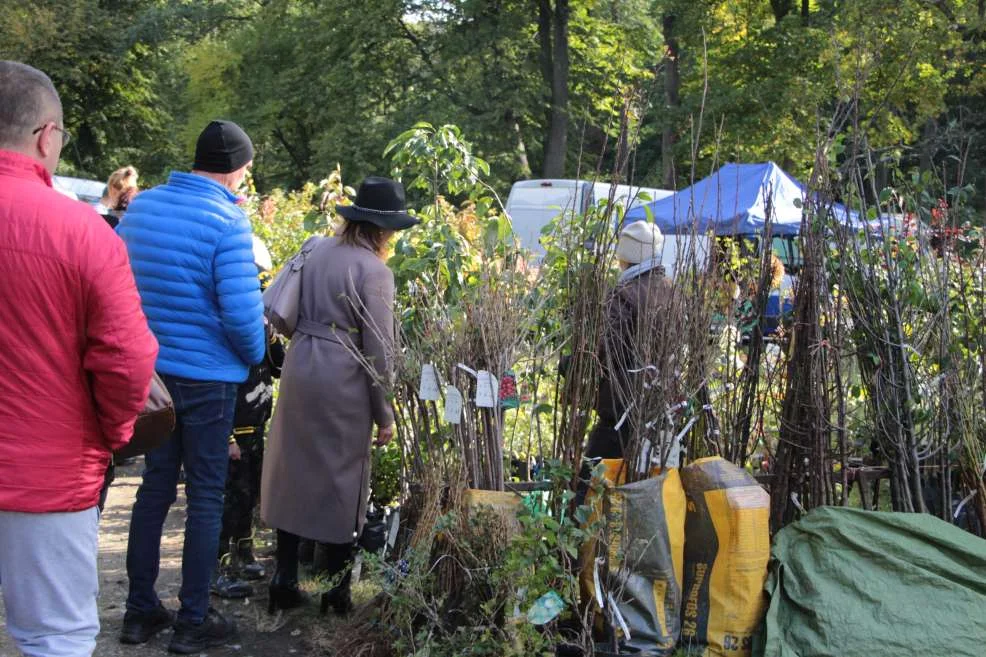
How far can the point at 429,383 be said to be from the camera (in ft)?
11.4

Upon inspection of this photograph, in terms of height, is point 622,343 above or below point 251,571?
above

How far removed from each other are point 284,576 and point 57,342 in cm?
193

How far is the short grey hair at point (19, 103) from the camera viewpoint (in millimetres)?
2506

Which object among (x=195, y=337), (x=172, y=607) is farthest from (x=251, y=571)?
(x=195, y=337)

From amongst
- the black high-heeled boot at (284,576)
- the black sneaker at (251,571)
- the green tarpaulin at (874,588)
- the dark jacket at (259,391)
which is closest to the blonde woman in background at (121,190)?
the dark jacket at (259,391)

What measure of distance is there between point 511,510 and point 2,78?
6.15 feet

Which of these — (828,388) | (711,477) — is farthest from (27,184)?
(828,388)

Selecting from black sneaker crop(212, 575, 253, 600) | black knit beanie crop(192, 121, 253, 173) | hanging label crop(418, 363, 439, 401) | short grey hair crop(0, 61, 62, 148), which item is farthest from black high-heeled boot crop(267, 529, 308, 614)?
short grey hair crop(0, 61, 62, 148)

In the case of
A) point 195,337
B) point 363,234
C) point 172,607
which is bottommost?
point 172,607

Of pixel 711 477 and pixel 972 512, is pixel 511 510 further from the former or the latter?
pixel 972 512

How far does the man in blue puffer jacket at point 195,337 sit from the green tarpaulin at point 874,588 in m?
1.91

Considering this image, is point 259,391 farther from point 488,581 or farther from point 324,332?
point 488,581

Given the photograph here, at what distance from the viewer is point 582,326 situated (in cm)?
349

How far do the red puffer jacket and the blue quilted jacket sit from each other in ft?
3.29
